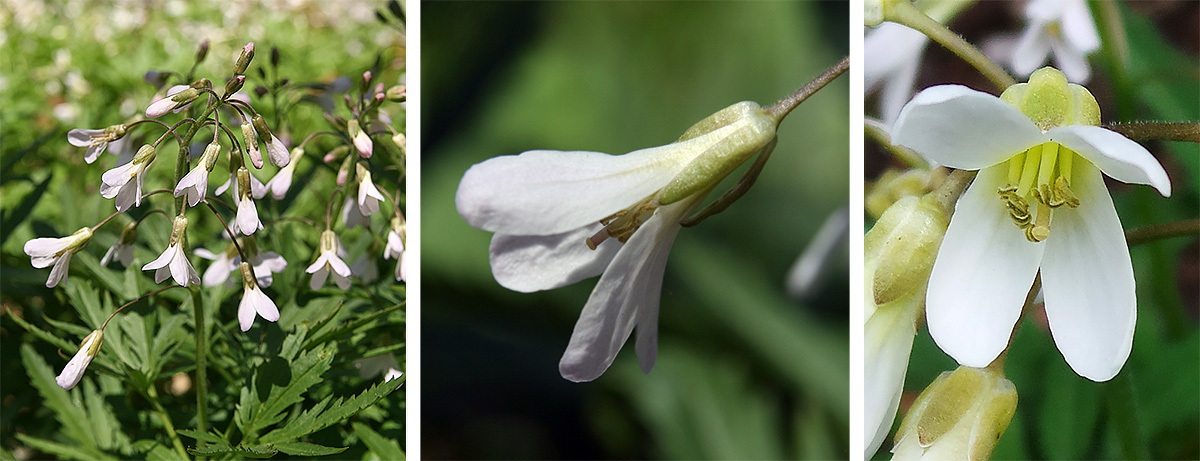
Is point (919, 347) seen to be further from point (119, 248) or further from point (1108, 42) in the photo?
point (119, 248)

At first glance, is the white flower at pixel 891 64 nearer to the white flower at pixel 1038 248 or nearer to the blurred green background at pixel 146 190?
the white flower at pixel 1038 248

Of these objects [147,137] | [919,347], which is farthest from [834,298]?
[147,137]

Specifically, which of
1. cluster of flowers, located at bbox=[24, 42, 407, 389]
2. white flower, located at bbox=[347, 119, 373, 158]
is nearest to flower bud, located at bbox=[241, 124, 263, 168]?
cluster of flowers, located at bbox=[24, 42, 407, 389]

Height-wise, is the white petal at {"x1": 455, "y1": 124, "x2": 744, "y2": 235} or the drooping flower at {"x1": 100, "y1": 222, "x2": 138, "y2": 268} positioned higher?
the white petal at {"x1": 455, "y1": 124, "x2": 744, "y2": 235}

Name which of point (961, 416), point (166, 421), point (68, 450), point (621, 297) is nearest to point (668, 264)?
point (621, 297)

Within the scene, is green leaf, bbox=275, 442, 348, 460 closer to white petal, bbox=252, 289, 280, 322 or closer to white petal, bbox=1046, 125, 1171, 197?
white petal, bbox=252, 289, 280, 322

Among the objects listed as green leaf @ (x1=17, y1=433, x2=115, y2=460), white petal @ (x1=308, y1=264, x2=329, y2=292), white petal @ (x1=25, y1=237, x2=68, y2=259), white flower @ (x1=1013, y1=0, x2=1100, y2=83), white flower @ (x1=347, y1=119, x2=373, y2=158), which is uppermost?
white flower @ (x1=1013, y1=0, x2=1100, y2=83)
